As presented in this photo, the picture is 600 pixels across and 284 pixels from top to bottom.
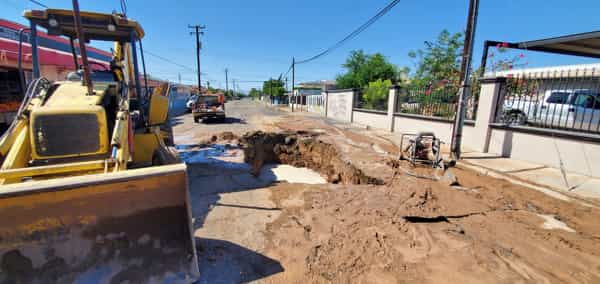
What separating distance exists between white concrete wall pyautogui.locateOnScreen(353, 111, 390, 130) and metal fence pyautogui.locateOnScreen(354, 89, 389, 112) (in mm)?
431

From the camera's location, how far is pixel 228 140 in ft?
31.1

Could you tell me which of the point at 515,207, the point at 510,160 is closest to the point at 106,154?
the point at 515,207

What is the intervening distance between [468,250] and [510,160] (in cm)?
519

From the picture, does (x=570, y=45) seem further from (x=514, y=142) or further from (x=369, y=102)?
(x=369, y=102)

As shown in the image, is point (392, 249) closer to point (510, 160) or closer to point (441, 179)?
point (441, 179)

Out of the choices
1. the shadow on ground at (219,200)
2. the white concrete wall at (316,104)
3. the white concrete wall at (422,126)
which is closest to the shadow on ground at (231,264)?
the shadow on ground at (219,200)

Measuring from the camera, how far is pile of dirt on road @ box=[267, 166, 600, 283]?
2.46 meters

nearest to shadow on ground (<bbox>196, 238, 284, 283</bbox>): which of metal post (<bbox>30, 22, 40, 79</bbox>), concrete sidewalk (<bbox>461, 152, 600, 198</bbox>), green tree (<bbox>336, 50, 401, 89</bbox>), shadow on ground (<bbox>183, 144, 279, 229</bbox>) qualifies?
shadow on ground (<bbox>183, 144, 279, 229</bbox>)

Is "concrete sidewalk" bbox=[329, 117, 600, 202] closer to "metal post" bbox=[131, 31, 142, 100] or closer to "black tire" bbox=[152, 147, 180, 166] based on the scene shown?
"black tire" bbox=[152, 147, 180, 166]

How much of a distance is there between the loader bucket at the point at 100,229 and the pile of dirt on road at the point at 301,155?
3626mm

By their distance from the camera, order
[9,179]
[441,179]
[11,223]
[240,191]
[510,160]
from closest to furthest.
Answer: [11,223] → [9,179] → [240,191] → [441,179] → [510,160]

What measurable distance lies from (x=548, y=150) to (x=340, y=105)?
13458 mm

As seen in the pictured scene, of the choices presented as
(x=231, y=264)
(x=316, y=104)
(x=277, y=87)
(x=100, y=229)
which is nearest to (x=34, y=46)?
(x=100, y=229)

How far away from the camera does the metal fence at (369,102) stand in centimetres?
Answer: 1329
